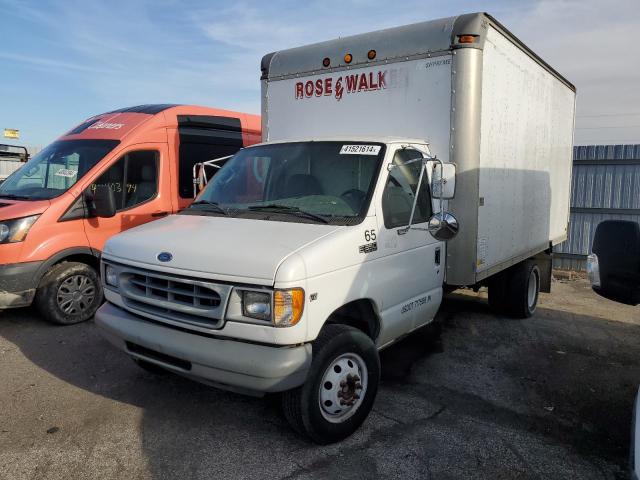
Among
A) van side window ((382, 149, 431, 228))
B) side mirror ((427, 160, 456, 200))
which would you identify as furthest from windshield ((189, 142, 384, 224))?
side mirror ((427, 160, 456, 200))

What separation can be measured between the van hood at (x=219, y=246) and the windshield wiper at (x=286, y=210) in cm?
12

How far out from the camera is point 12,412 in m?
3.98

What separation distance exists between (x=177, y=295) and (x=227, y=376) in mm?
671

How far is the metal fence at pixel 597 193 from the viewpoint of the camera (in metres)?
10.3

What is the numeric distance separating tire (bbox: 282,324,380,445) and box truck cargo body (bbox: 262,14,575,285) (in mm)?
1619

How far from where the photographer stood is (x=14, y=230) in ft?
18.5

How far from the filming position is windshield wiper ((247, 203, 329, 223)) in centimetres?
373

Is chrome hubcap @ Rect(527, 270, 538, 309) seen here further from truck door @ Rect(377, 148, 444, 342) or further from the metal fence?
the metal fence

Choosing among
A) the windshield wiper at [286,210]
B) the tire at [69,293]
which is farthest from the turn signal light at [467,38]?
the tire at [69,293]

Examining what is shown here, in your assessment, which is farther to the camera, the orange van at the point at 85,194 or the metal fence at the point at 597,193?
the metal fence at the point at 597,193

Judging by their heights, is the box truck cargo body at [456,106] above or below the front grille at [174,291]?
above

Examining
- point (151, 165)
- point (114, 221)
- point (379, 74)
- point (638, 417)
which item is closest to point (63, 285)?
point (114, 221)

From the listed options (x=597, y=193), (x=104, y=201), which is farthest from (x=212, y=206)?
(x=597, y=193)

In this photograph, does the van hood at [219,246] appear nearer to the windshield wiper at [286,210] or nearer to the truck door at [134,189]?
the windshield wiper at [286,210]
